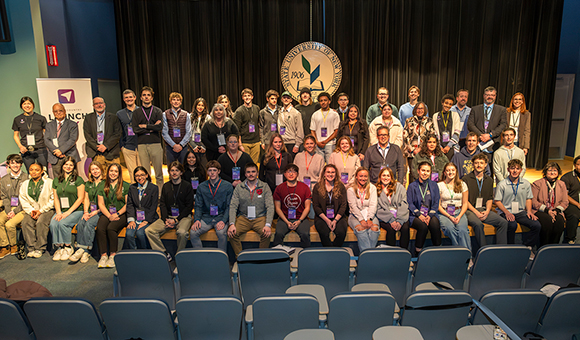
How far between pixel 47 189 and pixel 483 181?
5.39m

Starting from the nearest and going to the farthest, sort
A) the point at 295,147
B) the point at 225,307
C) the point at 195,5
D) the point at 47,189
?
the point at 225,307 < the point at 47,189 < the point at 295,147 < the point at 195,5

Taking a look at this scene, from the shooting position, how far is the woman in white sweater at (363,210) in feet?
13.1

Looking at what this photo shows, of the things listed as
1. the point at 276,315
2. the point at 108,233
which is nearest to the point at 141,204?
the point at 108,233

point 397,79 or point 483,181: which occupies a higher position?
point 397,79

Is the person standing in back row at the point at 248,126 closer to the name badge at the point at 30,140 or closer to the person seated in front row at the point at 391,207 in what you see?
the person seated in front row at the point at 391,207

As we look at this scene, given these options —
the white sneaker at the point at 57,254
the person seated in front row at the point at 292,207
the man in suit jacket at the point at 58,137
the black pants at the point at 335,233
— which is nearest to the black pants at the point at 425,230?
the black pants at the point at 335,233

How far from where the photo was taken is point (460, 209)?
4152mm

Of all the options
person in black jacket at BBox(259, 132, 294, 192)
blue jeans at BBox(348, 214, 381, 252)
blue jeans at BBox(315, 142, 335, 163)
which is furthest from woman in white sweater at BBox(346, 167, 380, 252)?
blue jeans at BBox(315, 142, 335, 163)

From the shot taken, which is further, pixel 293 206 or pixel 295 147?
pixel 295 147

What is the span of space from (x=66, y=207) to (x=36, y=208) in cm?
41

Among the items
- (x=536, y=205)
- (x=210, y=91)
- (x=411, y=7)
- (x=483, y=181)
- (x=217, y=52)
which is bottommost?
(x=536, y=205)

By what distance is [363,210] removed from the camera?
406cm

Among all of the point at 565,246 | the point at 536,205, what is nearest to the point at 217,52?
the point at 536,205

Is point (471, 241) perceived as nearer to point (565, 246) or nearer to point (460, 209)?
point (460, 209)
